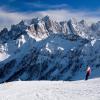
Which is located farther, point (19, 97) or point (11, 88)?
point (11, 88)

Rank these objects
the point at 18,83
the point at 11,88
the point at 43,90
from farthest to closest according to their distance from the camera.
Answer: the point at 18,83 → the point at 11,88 → the point at 43,90

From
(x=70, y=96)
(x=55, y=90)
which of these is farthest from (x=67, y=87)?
(x=70, y=96)

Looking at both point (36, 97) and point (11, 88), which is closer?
point (36, 97)

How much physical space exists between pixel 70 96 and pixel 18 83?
1270cm

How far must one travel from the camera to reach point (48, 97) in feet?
123

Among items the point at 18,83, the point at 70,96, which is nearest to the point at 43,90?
the point at 70,96

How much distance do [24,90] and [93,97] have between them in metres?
9.26

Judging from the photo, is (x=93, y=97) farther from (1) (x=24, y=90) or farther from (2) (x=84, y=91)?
(1) (x=24, y=90)

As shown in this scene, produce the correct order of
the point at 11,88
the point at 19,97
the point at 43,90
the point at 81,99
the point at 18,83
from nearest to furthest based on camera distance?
1. the point at 81,99
2. the point at 19,97
3. the point at 43,90
4. the point at 11,88
5. the point at 18,83

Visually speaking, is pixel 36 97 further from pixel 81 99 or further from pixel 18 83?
pixel 18 83

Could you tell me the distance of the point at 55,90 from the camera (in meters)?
40.9

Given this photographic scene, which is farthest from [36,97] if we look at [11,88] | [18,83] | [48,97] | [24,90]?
[18,83]

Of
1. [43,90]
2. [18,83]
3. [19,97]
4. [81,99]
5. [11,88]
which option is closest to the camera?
[81,99]

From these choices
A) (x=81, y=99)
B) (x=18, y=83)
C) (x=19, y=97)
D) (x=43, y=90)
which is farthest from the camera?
(x=18, y=83)
